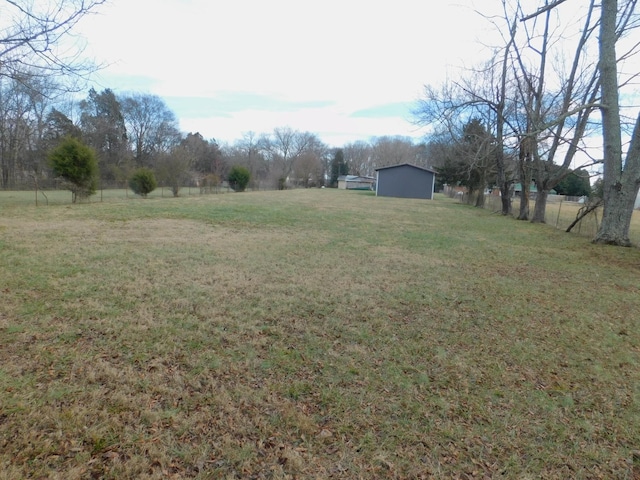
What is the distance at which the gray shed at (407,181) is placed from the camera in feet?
107

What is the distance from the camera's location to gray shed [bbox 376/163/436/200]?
32719mm

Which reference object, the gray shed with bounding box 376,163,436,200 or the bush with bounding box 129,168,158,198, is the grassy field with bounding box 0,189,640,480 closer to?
the bush with bounding box 129,168,158,198

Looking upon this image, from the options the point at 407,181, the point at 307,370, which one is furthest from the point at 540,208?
the point at 407,181

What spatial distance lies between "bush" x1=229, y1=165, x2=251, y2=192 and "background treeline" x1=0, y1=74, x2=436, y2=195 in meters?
1.26

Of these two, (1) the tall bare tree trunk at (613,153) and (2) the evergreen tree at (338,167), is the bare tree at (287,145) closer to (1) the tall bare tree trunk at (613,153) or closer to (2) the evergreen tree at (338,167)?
(2) the evergreen tree at (338,167)

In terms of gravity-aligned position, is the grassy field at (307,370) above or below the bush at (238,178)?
below

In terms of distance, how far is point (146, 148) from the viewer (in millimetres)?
43188

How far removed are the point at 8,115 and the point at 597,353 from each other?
117 feet

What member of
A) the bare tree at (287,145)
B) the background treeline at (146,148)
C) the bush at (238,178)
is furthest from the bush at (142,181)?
the bare tree at (287,145)

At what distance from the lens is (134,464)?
5.83ft

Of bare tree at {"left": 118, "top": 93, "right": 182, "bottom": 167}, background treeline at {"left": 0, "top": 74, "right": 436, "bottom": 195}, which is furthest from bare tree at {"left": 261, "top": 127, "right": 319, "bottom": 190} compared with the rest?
A: bare tree at {"left": 118, "top": 93, "right": 182, "bottom": 167}

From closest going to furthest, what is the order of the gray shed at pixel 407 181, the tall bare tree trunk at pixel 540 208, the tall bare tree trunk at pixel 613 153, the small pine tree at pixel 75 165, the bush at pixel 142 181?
the tall bare tree trunk at pixel 613 153 → the small pine tree at pixel 75 165 → the tall bare tree trunk at pixel 540 208 → the bush at pixel 142 181 → the gray shed at pixel 407 181

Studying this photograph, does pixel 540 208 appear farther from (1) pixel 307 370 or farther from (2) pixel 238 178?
(2) pixel 238 178

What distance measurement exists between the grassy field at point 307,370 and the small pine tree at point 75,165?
34.0 ft
